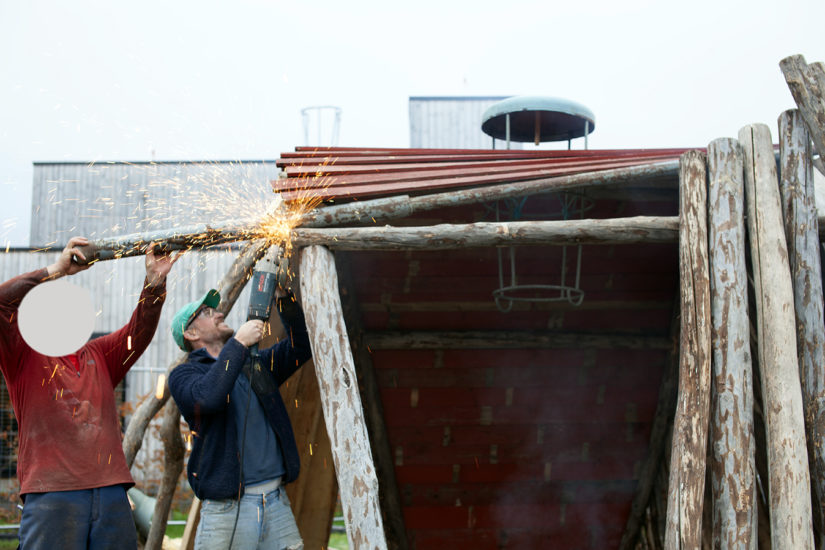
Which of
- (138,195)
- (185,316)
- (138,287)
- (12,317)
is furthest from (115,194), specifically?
(12,317)

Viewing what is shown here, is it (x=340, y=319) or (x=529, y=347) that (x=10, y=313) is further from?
(x=529, y=347)

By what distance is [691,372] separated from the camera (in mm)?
3617

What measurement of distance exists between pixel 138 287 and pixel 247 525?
10.2 metres

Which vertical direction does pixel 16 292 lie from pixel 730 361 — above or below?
above

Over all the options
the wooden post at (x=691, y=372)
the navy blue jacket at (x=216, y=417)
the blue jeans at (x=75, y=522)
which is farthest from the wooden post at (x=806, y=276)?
the blue jeans at (x=75, y=522)

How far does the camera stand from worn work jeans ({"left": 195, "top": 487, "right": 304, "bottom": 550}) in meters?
3.59

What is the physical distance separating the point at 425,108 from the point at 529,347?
11.5 meters

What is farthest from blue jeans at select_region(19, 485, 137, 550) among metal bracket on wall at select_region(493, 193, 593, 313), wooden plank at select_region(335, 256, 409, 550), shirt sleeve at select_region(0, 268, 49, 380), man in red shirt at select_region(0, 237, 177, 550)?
metal bracket on wall at select_region(493, 193, 593, 313)

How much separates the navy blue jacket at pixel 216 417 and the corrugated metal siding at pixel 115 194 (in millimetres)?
10714

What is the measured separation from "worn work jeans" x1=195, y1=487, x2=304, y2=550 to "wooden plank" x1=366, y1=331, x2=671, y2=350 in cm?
171

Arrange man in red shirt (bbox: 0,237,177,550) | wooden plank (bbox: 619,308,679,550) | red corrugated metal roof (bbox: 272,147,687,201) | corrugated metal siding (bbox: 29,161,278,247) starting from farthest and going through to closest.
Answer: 1. corrugated metal siding (bbox: 29,161,278,247)
2. wooden plank (bbox: 619,308,679,550)
3. red corrugated metal roof (bbox: 272,147,687,201)
4. man in red shirt (bbox: 0,237,177,550)

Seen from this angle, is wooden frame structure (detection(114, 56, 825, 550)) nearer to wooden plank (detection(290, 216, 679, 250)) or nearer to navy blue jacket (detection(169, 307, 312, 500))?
wooden plank (detection(290, 216, 679, 250))

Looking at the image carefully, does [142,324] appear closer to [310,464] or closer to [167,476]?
[167,476]

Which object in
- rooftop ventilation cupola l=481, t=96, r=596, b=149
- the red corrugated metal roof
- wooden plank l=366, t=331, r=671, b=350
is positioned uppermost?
rooftop ventilation cupola l=481, t=96, r=596, b=149
